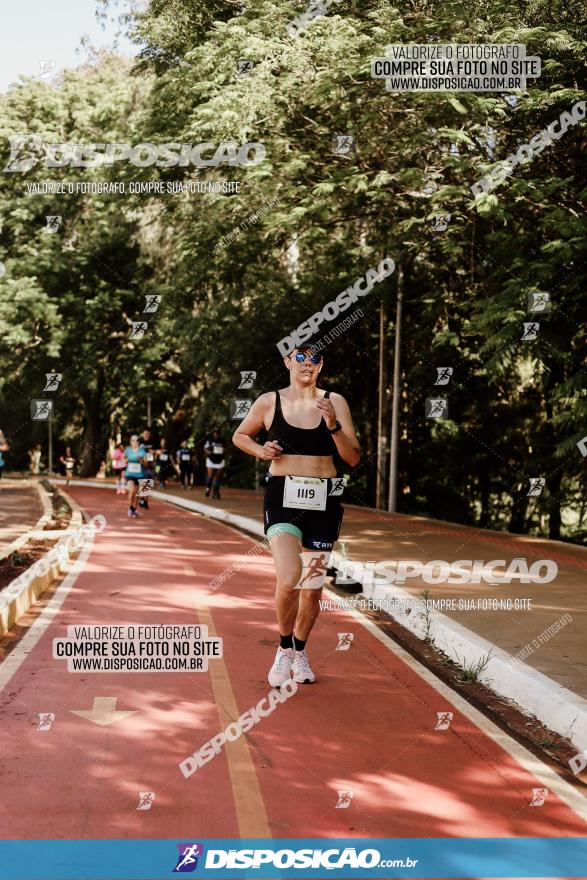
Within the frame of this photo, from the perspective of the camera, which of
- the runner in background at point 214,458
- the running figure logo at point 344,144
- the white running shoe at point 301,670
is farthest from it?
the runner in background at point 214,458

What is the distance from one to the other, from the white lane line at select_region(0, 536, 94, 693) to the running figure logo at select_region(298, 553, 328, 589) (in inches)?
87.7

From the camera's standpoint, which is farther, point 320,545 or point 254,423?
point 254,423

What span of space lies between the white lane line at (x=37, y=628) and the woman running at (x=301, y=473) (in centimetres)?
217

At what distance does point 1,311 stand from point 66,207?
6183 mm

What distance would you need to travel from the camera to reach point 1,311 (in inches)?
1524

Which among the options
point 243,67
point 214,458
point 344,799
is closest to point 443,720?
point 344,799

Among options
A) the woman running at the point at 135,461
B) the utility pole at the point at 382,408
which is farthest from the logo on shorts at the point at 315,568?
the utility pole at the point at 382,408

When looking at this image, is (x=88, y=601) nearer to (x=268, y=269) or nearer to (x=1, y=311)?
(x=268, y=269)

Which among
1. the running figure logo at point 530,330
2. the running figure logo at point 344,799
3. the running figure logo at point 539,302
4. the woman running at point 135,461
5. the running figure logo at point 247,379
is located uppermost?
the running figure logo at point 539,302

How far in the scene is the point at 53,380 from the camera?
43.3 meters

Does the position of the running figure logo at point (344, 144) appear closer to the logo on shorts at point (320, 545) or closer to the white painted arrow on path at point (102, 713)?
the logo on shorts at point (320, 545)

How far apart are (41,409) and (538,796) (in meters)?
43.3

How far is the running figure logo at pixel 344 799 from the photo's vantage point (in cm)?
488

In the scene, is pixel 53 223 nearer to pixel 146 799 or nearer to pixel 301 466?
pixel 301 466
